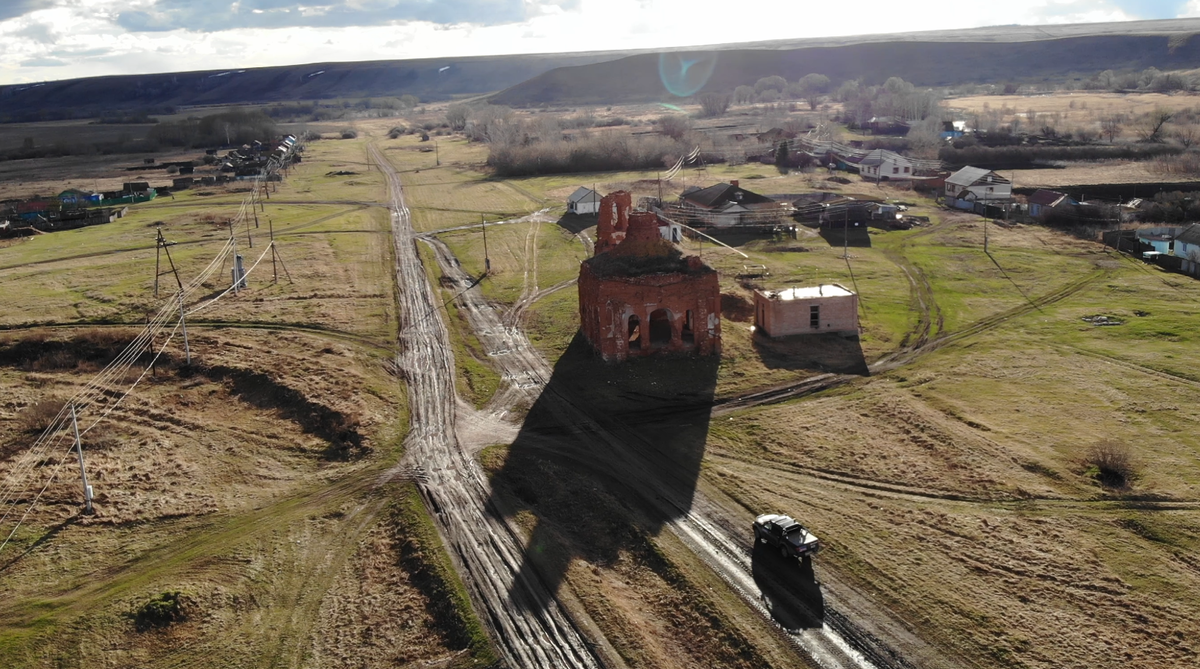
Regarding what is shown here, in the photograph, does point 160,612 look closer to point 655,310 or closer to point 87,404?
Result: point 87,404

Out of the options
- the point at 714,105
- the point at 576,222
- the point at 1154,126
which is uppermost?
the point at 714,105

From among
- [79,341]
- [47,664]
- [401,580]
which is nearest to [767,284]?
[401,580]

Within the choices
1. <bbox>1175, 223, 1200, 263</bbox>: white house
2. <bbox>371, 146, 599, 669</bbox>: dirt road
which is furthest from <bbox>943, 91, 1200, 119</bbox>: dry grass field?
<bbox>371, 146, 599, 669</bbox>: dirt road

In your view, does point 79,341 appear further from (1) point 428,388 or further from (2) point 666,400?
(2) point 666,400

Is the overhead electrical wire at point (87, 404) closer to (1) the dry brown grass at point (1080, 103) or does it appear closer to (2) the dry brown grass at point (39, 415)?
(2) the dry brown grass at point (39, 415)

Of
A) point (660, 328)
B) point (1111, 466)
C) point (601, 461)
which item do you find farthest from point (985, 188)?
point (601, 461)

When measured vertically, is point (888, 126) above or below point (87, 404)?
above

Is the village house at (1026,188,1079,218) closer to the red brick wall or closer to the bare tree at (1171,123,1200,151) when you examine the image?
the bare tree at (1171,123,1200,151)
